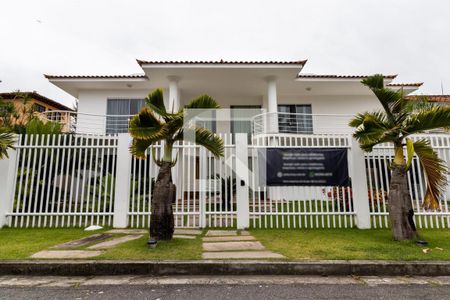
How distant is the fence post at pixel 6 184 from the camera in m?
5.98

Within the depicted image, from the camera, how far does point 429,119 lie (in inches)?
183

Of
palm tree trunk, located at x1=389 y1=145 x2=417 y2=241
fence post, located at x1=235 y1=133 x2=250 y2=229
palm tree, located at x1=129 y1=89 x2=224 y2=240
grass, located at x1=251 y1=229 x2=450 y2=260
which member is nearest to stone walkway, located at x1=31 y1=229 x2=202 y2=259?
palm tree, located at x1=129 y1=89 x2=224 y2=240

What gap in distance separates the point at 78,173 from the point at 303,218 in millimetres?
5910

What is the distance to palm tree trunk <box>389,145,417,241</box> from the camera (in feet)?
15.6

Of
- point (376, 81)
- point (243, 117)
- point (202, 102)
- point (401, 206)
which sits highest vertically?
point (243, 117)

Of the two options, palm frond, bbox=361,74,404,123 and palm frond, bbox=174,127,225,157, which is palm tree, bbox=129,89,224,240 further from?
palm frond, bbox=361,74,404,123

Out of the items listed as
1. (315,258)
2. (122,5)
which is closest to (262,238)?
(315,258)

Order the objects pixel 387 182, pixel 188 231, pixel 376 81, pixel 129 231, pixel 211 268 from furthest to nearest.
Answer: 1. pixel 387 182
2. pixel 188 231
3. pixel 129 231
4. pixel 376 81
5. pixel 211 268

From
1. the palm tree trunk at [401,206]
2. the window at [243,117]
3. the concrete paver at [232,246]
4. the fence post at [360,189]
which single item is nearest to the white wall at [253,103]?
the window at [243,117]

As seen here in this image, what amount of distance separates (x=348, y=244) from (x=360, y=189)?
1.91 metres

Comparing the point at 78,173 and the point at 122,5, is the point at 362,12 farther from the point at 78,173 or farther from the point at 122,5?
the point at 78,173

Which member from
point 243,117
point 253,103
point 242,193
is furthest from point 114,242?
point 253,103

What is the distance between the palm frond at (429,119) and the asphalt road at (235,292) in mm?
2882

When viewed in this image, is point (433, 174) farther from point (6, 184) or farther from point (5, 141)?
point (6, 184)
